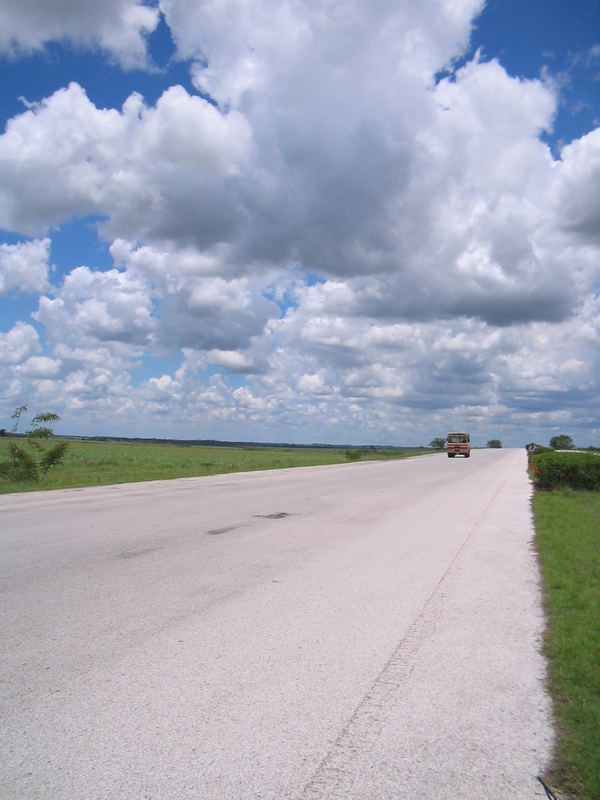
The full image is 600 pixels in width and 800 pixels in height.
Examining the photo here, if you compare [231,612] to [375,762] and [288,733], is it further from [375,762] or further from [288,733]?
[375,762]

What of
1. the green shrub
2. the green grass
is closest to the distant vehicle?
the green shrub

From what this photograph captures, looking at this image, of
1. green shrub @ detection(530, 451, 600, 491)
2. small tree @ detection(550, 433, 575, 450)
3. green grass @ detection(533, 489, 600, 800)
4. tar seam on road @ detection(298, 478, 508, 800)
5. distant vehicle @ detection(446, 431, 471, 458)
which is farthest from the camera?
small tree @ detection(550, 433, 575, 450)

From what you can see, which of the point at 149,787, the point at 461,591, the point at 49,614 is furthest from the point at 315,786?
the point at 461,591

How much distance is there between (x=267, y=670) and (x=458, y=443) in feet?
202

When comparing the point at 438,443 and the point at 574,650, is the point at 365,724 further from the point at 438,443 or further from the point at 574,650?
the point at 438,443

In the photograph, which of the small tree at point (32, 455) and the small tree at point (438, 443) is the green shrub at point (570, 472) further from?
the small tree at point (438, 443)

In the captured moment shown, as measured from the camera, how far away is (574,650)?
5.13 m

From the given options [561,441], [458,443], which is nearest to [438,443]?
[561,441]

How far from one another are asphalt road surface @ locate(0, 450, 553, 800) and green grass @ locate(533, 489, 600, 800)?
0.45ft

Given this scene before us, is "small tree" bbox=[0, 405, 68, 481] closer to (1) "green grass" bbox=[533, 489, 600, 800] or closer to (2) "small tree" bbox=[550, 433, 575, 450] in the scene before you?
(1) "green grass" bbox=[533, 489, 600, 800]

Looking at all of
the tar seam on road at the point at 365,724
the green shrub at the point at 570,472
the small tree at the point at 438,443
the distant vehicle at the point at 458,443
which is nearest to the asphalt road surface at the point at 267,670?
the tar seam on road at the point at 365,724

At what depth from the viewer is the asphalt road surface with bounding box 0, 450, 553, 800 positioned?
10.6 ft

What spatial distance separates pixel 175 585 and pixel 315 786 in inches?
164

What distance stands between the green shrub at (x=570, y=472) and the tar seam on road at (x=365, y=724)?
55.4ft
